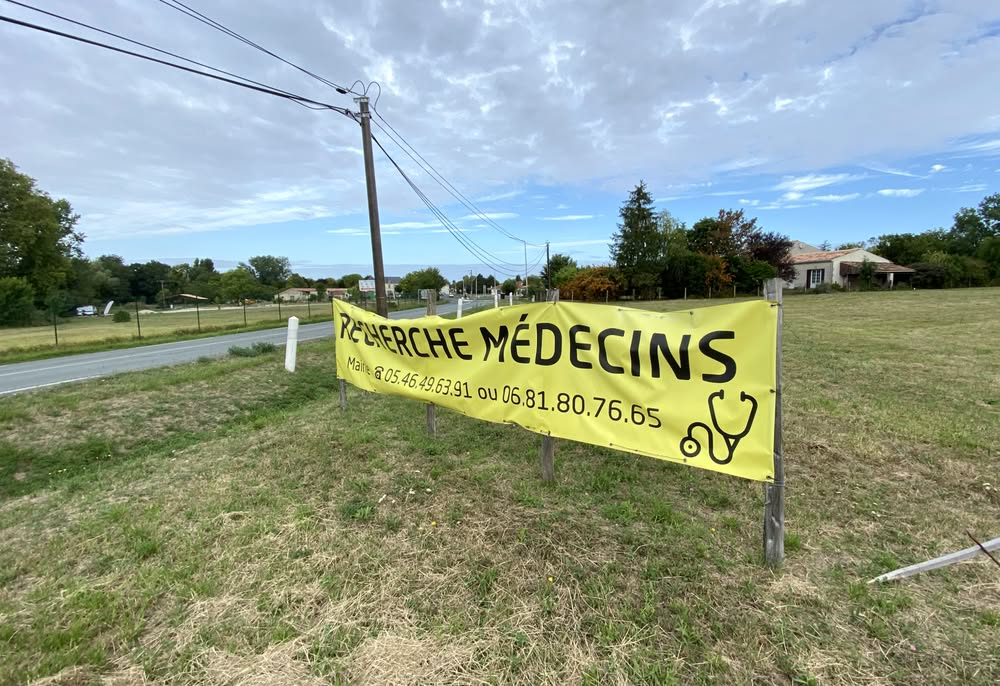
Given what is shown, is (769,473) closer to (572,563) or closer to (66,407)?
(572,563)

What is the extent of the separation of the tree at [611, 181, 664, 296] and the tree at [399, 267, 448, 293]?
75.1 m

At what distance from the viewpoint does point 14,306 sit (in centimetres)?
2020

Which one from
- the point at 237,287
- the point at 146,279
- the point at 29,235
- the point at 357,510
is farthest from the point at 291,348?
the point at 146,279

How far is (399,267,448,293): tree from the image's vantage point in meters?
119

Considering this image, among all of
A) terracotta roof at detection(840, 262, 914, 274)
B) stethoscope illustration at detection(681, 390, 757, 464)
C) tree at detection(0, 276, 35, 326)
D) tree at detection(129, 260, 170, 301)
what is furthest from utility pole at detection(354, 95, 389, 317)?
tree at detection(129, 260, 170, 301)

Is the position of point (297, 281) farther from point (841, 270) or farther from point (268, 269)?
→ point (841, 270)

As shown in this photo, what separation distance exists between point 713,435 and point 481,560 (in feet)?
4.74

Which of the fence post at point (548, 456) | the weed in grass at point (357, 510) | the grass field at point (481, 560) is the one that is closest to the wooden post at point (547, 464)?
the fence post at point (548, 456)

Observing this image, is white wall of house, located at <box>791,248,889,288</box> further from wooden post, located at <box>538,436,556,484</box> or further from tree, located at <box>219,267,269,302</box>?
tree, located at <box>219,267,269,302</box>

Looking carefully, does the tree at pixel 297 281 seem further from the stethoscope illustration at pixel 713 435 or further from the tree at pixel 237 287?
the stethoscope illustration at pixel 713 435

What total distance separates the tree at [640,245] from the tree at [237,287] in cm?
5591

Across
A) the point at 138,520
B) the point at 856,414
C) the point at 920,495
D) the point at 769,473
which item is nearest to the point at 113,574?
Answer: the point at 138,520

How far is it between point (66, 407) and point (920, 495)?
28.2 feet

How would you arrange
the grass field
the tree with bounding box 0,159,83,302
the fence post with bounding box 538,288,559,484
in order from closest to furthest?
the grass field, the fence post with bounding box 538,288,559,484, the tree with bounding box 0,159,83,302
